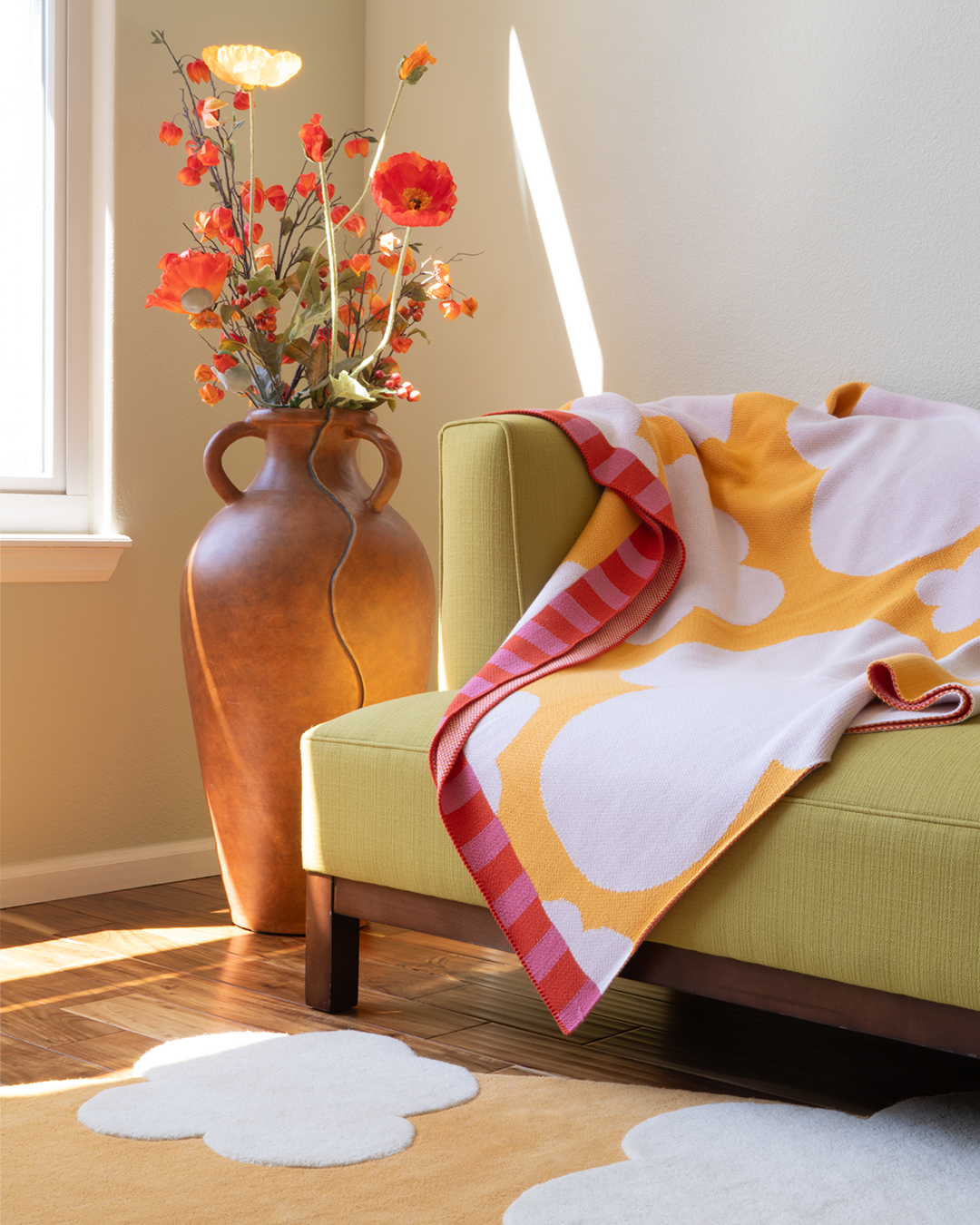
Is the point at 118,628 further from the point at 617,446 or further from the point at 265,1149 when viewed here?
the point at 265,1149

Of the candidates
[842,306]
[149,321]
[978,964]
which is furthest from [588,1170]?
[149,321]

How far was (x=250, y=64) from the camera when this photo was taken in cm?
198

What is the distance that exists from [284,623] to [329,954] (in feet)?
1.84

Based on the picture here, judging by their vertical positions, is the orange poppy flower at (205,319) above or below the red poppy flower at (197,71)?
below

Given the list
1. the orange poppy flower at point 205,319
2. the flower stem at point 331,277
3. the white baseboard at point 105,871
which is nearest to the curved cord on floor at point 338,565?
the flower stem at point 331,277

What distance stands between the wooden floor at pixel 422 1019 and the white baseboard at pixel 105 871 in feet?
0.48

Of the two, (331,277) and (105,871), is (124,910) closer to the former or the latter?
(105,871)

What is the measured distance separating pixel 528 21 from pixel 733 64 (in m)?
0.51

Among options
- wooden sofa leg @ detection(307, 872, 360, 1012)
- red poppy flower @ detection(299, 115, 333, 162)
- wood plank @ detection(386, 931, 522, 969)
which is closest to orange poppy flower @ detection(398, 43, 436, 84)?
red poppy flower @ detection(299, 115, 333, 162)

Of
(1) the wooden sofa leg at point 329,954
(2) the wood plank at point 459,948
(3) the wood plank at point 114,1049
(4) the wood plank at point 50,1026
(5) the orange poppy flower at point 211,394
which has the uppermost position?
(5) the orange poppy flower at point 211,394

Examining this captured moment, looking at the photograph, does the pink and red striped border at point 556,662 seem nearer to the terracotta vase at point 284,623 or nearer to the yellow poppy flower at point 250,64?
the terracotta vase at point 284,623

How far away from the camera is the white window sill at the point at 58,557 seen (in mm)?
2307

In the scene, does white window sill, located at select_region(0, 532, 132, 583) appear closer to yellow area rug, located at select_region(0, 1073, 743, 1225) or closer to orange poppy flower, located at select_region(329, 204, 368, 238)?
orange poppy flower, located at select_region(329, 204, 368, 238)

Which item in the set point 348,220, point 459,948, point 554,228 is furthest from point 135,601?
point 554,228
